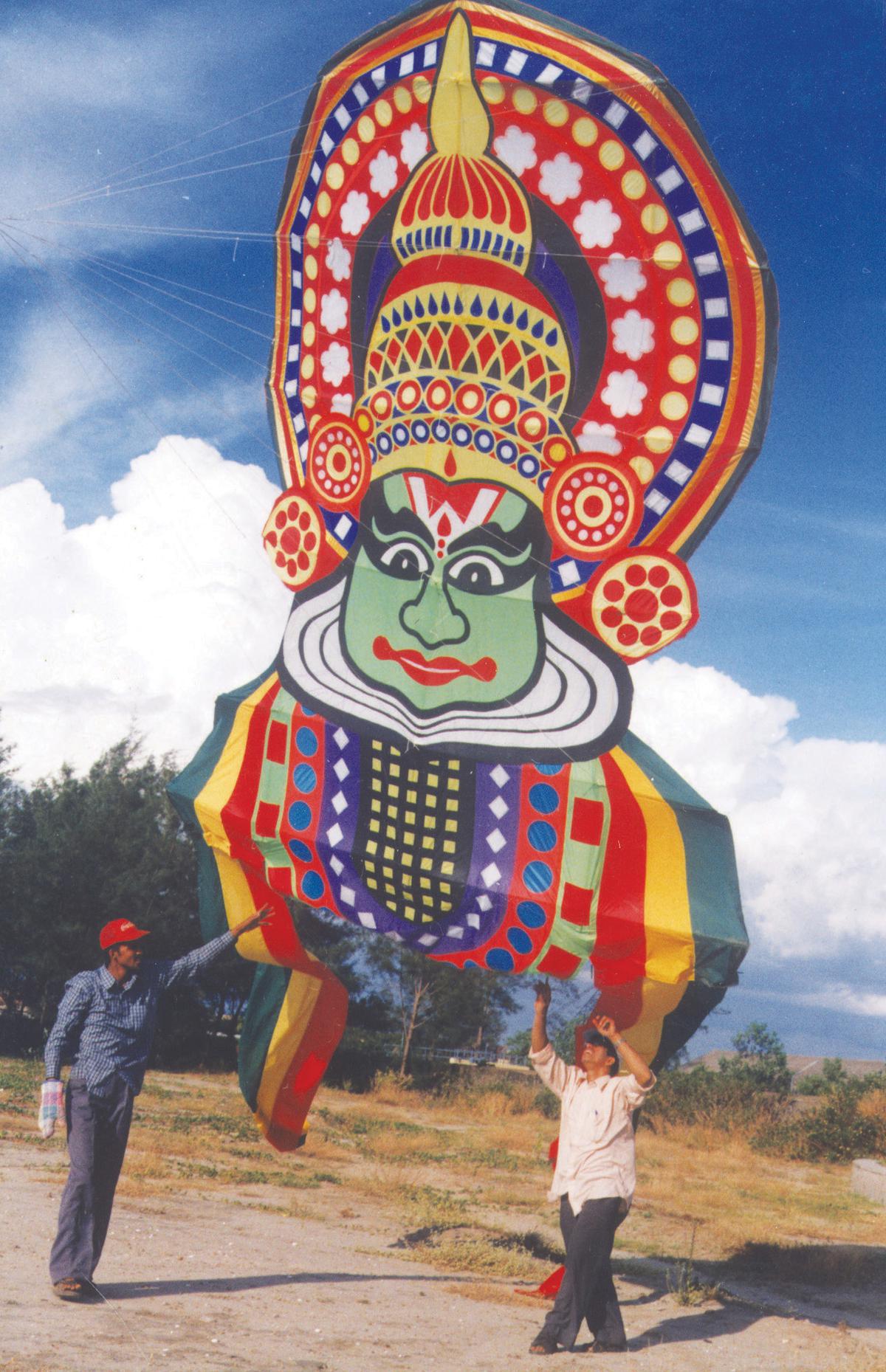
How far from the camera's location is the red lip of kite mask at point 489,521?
656 cm

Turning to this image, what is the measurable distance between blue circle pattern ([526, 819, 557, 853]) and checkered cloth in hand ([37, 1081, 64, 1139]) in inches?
111

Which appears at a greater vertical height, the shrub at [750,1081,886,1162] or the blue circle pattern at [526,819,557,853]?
the blue circle pattern at [526,819,557,853]

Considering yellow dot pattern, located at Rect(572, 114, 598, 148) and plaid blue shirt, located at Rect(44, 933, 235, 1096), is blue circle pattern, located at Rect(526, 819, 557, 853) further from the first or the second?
yellow dot pattern, located at Rect(572, 114, 598, 148)

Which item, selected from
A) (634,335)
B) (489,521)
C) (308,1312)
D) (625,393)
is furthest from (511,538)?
(308,1312)

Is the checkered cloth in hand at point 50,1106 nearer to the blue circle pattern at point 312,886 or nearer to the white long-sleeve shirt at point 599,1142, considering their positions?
the blue circle pattern at point 312,886

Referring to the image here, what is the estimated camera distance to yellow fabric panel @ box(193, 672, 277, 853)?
770cm

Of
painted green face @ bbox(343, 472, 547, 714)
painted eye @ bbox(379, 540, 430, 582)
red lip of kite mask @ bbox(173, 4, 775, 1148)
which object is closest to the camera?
red lip of kite mask @ bbox(173, 4, 775, 1148)

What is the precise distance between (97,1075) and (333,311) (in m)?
4.95

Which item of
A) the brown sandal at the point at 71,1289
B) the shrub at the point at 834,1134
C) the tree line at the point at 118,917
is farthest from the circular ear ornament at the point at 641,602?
the tree line at the point at 118,917

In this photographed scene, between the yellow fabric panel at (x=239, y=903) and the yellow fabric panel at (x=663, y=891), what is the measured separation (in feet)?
8.35

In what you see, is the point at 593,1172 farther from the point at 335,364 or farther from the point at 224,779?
the point at 335,364

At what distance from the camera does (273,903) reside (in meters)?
7.55

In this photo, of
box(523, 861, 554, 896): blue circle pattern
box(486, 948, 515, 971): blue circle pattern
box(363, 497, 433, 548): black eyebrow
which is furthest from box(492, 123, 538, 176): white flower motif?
box(486, 948, 515, 971): blue circle pattern

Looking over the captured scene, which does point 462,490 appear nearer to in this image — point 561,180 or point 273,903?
point 561,180
